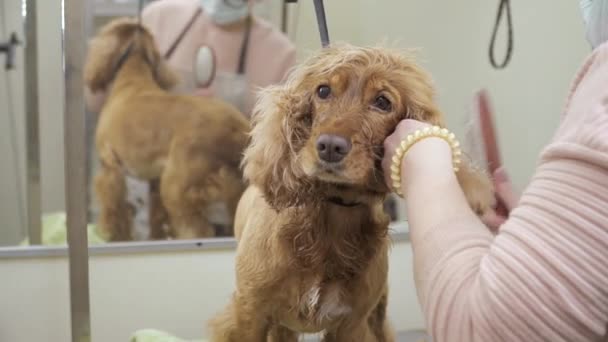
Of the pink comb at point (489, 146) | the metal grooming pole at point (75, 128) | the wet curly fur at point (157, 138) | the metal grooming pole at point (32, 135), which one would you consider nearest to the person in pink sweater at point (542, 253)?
the pink comb at point (489, 146)

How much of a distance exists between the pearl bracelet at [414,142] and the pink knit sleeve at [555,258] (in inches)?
4.9

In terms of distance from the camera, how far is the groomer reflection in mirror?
1.55 meters

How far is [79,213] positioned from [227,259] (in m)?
0.67

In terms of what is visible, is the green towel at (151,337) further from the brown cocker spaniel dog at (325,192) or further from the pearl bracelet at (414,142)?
the pearl bracelet at (414,142)

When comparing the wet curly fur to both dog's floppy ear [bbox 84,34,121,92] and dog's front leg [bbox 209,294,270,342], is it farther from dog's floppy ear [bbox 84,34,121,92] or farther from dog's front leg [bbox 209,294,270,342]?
dog's front leg [bbox 209,294,270,342]

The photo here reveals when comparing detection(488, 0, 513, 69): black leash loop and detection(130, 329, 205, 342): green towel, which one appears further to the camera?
detection(488, 0, 513, 69): black leash loop

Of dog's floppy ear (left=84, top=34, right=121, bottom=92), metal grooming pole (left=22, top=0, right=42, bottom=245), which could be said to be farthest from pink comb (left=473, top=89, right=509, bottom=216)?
metal grooming pole (left=22, top=0, right=42, bottom=245)

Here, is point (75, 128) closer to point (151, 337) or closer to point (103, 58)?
point (151, 337)

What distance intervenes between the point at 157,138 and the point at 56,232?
1.18 ft

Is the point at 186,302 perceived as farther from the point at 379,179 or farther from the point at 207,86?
the point at 379,179

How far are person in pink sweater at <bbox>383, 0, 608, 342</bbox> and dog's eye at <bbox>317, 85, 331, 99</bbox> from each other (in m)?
0.24

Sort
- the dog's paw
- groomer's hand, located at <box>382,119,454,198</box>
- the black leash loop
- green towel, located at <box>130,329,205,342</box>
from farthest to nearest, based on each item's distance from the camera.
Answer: the black leash loop
green towel, located at <box>130,329,205,342</box>
the dog's paw
groomer's hand, located at <box>382,119,454,198</box>

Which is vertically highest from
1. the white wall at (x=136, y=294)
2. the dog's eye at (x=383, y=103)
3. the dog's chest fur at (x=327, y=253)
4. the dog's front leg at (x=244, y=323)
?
the dog's eye at (x=383, y=103)

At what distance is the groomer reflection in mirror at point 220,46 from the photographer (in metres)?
1.55
